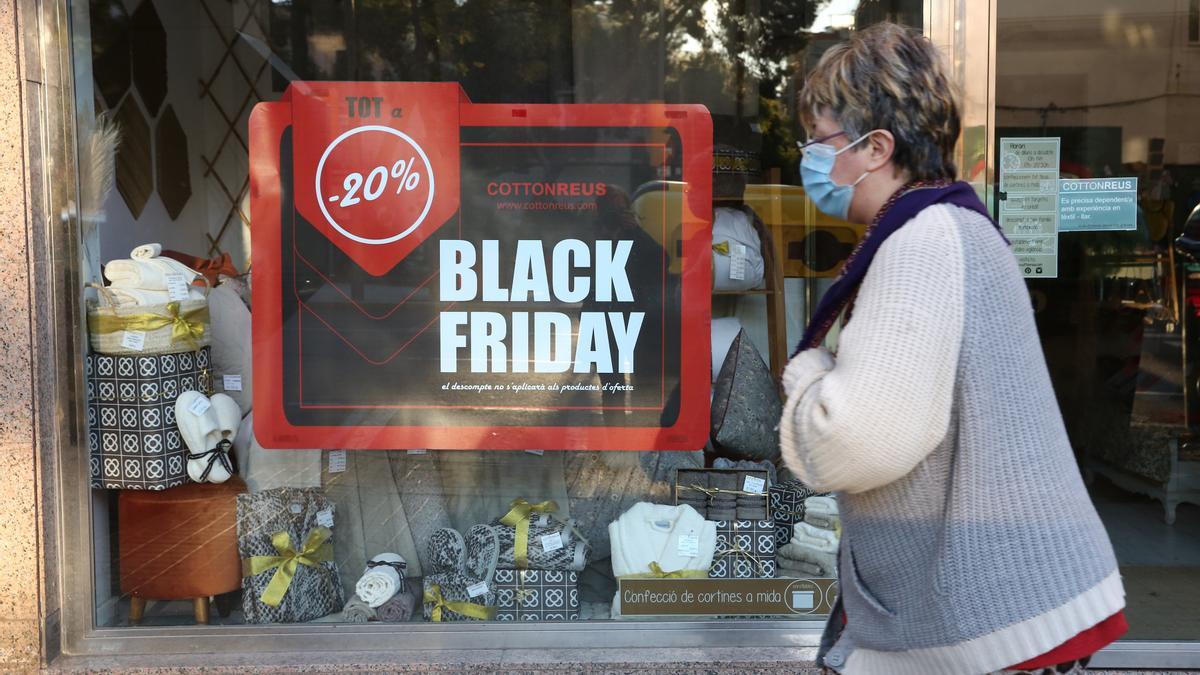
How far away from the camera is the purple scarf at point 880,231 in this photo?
1635mm

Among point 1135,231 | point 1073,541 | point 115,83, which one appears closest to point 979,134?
point 1135,231

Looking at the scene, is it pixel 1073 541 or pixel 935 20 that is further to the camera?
pixel 935 20

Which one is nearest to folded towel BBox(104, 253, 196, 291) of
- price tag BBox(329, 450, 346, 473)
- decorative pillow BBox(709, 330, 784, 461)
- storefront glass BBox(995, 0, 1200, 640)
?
price tag BBox(329, 450, 346, 473)

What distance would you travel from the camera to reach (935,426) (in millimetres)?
1543

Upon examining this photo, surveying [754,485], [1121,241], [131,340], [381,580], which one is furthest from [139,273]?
[1121,241]

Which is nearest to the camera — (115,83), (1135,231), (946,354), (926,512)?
(946,354)

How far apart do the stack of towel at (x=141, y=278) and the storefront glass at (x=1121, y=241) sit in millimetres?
3038

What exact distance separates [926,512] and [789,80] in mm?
3617

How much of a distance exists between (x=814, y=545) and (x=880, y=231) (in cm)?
236

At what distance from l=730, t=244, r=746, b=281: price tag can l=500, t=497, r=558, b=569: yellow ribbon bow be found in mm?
1101

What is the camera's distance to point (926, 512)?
1.66 meters

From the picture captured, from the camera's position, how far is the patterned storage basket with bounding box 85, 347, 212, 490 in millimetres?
3736

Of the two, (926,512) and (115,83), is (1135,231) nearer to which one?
(926,512)

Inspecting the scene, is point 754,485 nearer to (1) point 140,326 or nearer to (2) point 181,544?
(2) point 181,544
